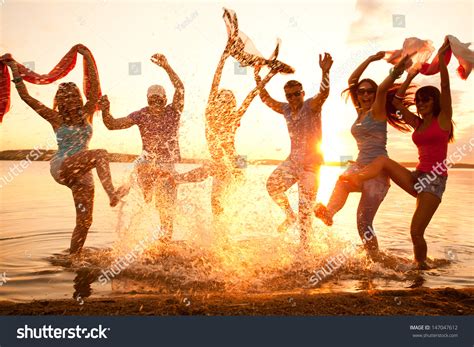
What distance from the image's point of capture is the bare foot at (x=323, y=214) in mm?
6797

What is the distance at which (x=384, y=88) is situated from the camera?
6.44 m

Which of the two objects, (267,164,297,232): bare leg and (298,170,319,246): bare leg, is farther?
(267,164,297,232): bare leg

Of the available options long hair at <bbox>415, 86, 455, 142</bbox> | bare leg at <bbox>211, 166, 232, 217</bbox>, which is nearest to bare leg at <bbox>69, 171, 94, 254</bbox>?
bare leg at <bbox>211, 166, 232, 217</bbox>

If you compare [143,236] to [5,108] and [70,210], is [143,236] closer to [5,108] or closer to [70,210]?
[5,108]

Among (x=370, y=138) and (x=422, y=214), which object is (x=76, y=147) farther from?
(x=422, y=214)

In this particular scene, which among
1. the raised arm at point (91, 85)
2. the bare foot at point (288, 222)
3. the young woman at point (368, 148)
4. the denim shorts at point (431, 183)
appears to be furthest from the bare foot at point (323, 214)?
the raised arm at point (91, 85)

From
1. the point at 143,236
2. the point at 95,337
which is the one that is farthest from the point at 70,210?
the point at 95,337

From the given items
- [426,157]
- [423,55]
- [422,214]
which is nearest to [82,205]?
[422,214]

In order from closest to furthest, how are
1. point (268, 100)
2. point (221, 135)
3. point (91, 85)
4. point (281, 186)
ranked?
1. point (91, 85)
2. point (281, 186)
3. point (221, 135)
4. point (268, 100)

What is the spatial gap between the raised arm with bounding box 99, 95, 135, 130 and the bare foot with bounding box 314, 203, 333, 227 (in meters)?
3.39

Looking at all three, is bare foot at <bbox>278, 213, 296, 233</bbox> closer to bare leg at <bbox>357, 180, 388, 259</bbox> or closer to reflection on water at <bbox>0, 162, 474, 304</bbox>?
reflection on water at <bbox>0, 162, 474, 304</bbox>

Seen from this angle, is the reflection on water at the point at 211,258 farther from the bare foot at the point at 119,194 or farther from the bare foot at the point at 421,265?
the bare foot at the point at 119,194

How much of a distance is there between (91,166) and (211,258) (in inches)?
91.4

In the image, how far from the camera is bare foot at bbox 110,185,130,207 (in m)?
6.84
